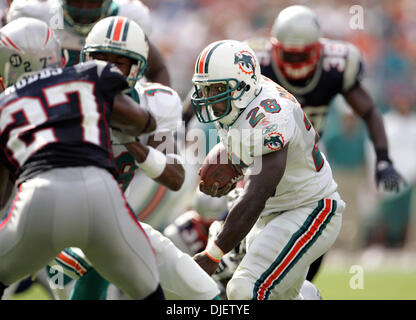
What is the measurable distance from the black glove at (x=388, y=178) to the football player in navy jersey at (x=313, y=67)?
0.23 metres

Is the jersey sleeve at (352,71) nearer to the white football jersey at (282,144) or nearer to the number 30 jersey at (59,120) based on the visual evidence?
the white football jersey at (282,144)

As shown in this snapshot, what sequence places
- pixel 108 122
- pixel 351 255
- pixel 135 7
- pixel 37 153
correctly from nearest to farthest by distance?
pixel 37 153 → pixel 108 122 → pixel 135 7 → pixel 351 255

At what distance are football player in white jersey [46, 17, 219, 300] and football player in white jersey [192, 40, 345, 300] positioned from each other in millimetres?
129

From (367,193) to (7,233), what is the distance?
277 inches

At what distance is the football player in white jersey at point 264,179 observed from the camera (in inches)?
137

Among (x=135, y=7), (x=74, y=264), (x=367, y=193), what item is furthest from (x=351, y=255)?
(x=74, y=264)

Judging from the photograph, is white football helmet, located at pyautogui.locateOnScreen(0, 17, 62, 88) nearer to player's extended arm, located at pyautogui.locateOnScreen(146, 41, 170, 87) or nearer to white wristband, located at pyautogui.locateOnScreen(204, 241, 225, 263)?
white wristband, located at pyautogui.locateOnScreen(204, 241, 225, 263)

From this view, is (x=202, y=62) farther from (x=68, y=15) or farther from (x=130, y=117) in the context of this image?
(x=68, y=15)

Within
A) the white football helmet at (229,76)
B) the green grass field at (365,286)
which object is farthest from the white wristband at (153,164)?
the green grass field at (365,286)

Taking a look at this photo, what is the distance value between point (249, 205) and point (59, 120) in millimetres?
971

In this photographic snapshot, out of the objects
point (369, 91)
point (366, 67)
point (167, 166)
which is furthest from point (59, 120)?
point (369, 91)

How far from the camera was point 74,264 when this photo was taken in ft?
12.6

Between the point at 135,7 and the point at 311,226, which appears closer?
the point at 311,226

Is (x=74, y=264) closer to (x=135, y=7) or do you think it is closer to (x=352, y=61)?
(x=135, y=7)
